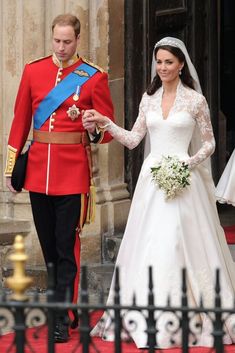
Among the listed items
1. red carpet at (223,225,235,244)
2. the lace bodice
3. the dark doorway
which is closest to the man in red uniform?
the lace bodice

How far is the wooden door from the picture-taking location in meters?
10.5

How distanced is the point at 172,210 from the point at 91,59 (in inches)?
75.8

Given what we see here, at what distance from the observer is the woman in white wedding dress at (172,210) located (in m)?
8.45

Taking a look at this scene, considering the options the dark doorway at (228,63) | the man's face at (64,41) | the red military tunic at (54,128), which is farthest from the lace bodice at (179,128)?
the dark doorway at (228,63)

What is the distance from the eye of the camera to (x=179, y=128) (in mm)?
8562

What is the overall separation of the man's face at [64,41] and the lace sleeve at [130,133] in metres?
0.48

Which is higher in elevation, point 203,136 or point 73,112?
point 73,112

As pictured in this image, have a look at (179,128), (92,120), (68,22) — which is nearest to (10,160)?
(92,120)

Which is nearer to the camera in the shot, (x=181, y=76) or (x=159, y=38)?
(x=181, y=76)

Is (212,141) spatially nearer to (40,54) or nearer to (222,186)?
(222,186)

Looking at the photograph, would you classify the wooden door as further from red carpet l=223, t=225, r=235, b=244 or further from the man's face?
the man's face

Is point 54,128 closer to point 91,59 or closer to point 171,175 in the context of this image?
point 171,175

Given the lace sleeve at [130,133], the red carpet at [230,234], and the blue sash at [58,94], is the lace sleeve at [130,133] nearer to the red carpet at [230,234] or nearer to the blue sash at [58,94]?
the blue sash at [58,94]

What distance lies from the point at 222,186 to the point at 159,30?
153 centimetres
